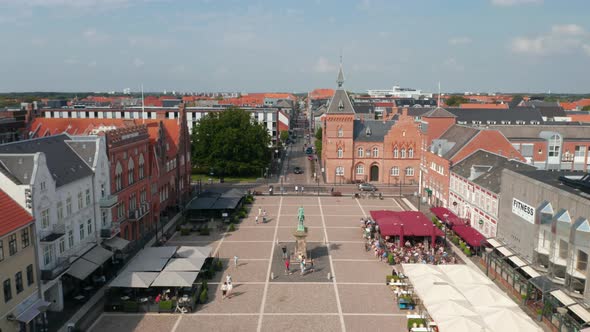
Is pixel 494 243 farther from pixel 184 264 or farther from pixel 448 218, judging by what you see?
pixel 184 264

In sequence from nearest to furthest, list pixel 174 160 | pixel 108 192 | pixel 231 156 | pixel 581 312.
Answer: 1. pixel 581 312
2. pixel 108 192
3. pixel 174 160
4. pixel 231 156

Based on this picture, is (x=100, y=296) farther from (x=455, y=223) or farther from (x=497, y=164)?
(x=497, y=164)

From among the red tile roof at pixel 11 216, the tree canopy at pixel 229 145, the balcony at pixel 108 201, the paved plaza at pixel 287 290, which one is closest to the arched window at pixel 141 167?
the paved plaza at pixel 287 290

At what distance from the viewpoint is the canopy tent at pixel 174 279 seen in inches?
1245

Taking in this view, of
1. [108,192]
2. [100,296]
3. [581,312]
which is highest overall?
[108,192]

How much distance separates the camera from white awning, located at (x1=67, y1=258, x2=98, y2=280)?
1257 inches

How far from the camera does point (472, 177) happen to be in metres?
50.2

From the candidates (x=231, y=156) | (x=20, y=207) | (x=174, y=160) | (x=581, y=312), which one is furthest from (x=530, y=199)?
(x=231, y=156)

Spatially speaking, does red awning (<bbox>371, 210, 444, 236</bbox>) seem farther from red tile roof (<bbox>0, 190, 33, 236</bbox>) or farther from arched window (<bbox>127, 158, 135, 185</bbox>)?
red tile roof (<bbox>0, 190, 33, 236</bbox>)

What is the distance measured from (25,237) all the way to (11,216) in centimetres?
166

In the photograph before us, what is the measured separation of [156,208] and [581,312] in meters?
41.7

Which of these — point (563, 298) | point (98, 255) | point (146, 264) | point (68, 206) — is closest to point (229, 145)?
point (98, 255)

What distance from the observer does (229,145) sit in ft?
270

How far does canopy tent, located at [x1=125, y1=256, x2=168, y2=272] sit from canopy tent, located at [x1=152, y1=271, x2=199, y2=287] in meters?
1.34
